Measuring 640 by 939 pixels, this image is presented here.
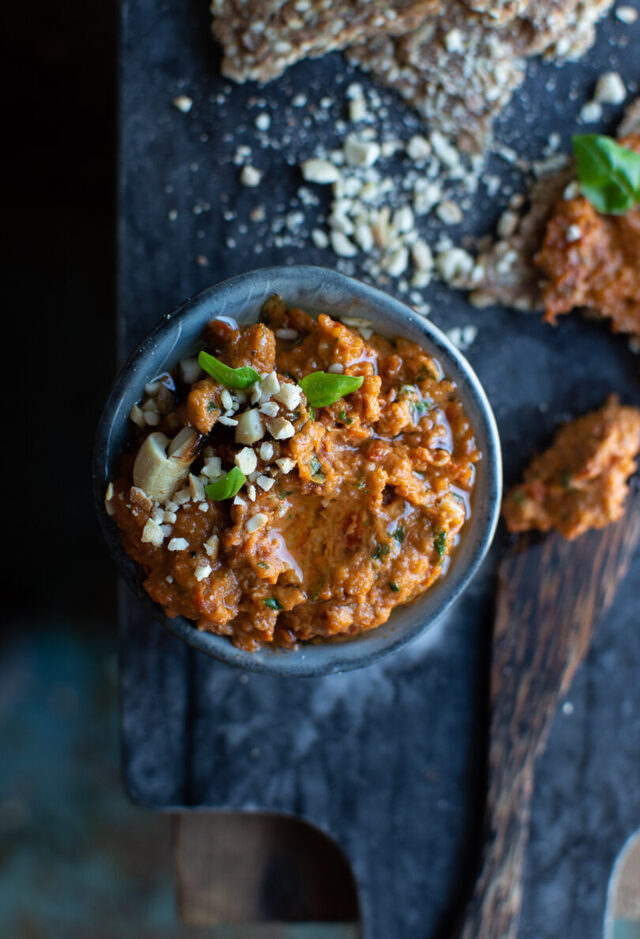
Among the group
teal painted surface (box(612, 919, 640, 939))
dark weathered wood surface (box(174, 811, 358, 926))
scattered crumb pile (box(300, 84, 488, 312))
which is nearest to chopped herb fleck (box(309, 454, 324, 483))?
scattered crumb pile (box(300, 84, 488, 312))

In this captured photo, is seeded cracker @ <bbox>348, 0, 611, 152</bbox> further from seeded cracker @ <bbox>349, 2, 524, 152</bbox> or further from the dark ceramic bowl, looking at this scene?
the dark ceramic bowl

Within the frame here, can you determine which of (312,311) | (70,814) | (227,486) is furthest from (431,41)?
(70,814)

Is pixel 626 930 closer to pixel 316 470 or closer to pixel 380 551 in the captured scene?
pixel 380 551

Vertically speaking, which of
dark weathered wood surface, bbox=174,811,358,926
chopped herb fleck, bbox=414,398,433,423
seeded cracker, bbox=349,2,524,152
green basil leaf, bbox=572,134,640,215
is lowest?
dark weathered wood surface, bbox=174,811,358,926

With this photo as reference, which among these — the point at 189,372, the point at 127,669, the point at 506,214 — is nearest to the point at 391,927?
the point at 127,669

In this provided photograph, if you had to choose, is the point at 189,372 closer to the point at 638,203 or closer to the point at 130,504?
the point at 130,504

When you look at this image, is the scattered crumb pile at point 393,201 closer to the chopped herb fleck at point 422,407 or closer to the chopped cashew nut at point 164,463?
the chopped herb fleck at point 422,407

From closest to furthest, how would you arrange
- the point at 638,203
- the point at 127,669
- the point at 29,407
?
the point at 638,203
the point at 127,669
the point at 29,407
